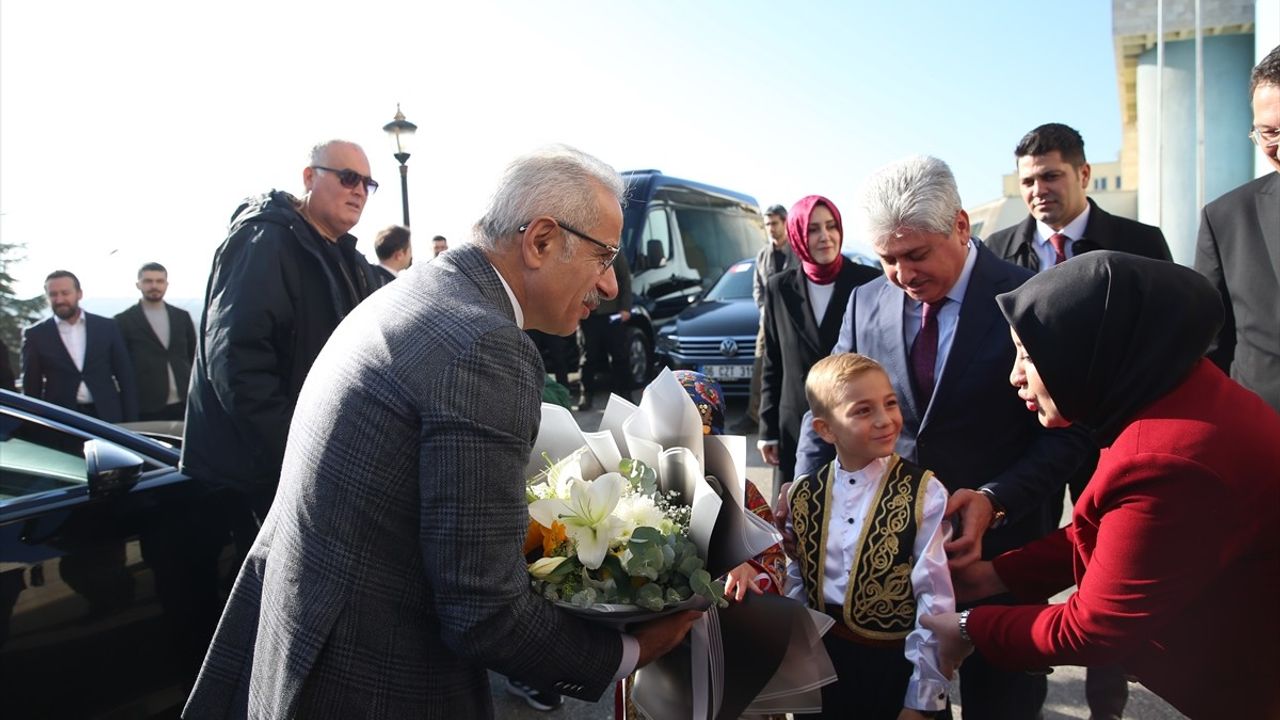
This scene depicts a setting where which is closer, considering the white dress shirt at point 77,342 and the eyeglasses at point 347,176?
the eyeglasses at point 347,176

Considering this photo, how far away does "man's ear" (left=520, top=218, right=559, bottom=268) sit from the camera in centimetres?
150

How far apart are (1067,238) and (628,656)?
3075 millimetres

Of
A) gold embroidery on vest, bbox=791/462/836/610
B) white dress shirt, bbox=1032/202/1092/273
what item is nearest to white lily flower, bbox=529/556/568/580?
gold embroidery on vest, bbox=791/462/836/610

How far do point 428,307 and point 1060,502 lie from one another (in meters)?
2.33

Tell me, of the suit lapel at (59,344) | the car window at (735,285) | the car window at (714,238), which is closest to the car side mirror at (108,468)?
the suit lapel at (59,344)

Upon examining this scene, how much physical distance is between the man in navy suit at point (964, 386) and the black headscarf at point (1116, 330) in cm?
62

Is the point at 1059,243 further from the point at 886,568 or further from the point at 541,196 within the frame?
the point at 541,196

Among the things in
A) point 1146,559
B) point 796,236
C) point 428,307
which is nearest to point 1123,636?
point 1146,559

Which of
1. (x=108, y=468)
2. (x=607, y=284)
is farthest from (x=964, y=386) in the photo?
(x=108, y=468)

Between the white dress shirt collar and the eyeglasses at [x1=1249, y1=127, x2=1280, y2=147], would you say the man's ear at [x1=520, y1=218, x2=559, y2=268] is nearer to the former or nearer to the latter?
the eyeglasses at [x1=1249, y1=127, x2=1280, y2=147]

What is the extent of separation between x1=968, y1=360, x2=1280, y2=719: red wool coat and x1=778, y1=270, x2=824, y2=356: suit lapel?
240 centimetres

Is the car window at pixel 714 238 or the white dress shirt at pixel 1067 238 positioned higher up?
the car window at pixel 714 238

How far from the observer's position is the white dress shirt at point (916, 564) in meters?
1.93

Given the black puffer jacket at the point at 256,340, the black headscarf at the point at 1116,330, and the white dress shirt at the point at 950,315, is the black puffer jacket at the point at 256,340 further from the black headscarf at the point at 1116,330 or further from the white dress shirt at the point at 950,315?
the black headscarf at the point at 1116,330
